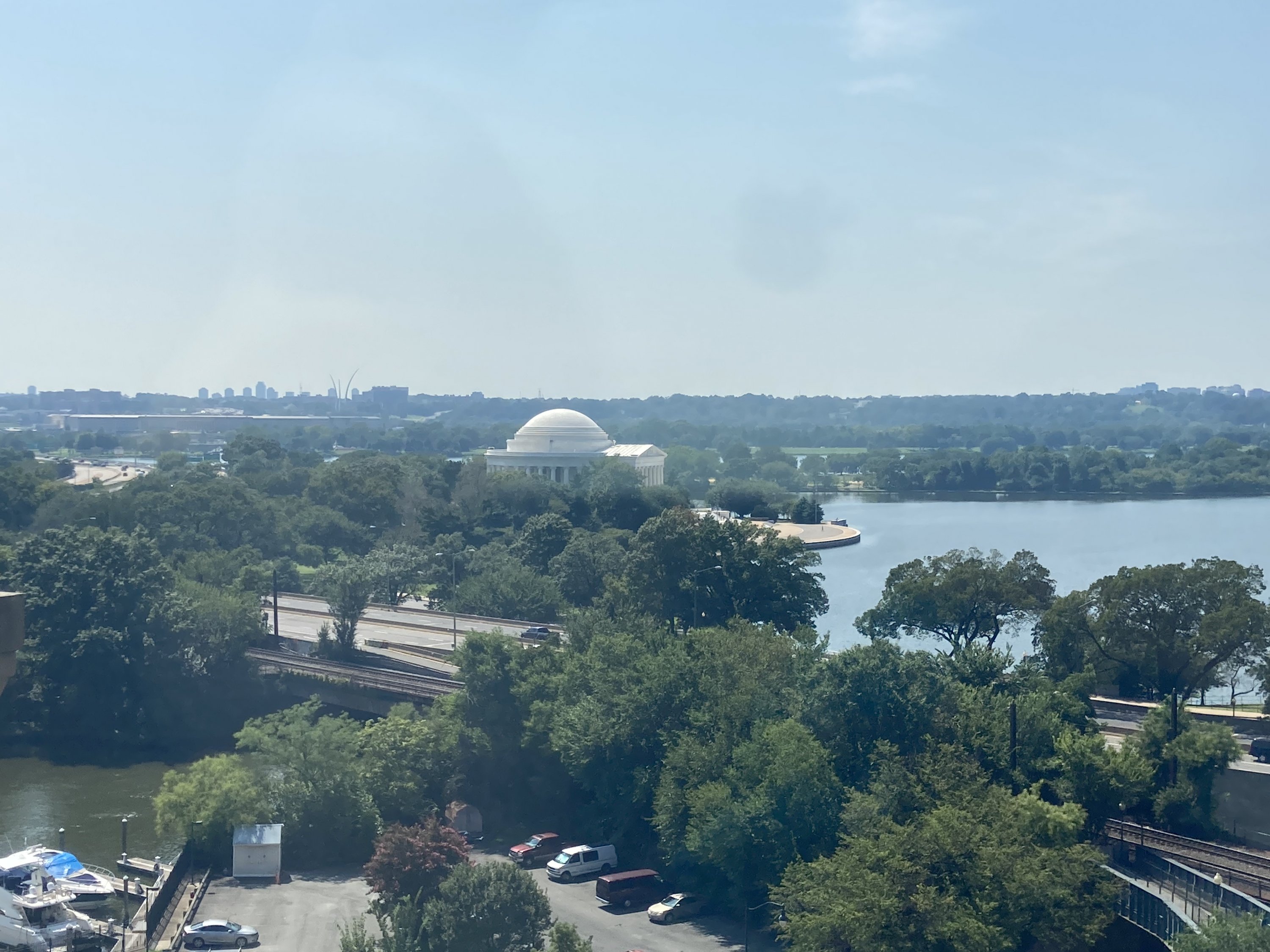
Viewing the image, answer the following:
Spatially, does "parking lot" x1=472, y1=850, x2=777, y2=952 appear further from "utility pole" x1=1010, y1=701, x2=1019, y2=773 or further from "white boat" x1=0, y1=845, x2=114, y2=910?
"white boat" x1=0, y1=845, x2=114, y2=910

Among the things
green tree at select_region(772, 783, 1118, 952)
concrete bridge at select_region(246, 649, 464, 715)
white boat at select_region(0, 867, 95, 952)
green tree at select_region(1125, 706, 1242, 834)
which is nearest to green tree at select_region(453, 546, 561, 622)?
concrete bridge at select_region(246, 649, 464, 715)

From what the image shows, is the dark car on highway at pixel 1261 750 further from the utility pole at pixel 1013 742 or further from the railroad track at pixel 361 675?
the railroad track at pixel 361 675

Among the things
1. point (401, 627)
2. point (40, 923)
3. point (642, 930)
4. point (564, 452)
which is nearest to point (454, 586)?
point (401, 627)

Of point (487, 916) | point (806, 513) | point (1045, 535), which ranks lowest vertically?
point (1045, 535)

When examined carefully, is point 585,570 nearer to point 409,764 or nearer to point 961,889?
point 409,764

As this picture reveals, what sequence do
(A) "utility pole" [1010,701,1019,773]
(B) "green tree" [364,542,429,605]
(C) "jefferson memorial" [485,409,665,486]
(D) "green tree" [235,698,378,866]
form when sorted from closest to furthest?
(A) "utility pole" [1010,701,1019,773]
(D) "green tree" [235,698,378,866]
(B) "green tree" [364,542,429,605]
(C) "jefferson memorial" [485,409,665,486]

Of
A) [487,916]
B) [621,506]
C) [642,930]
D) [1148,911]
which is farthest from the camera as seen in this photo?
[621,506]

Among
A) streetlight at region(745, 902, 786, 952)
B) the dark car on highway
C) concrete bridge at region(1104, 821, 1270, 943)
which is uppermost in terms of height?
the dark car on highway

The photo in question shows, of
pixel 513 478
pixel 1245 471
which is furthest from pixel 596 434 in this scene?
pixel 1245 471
